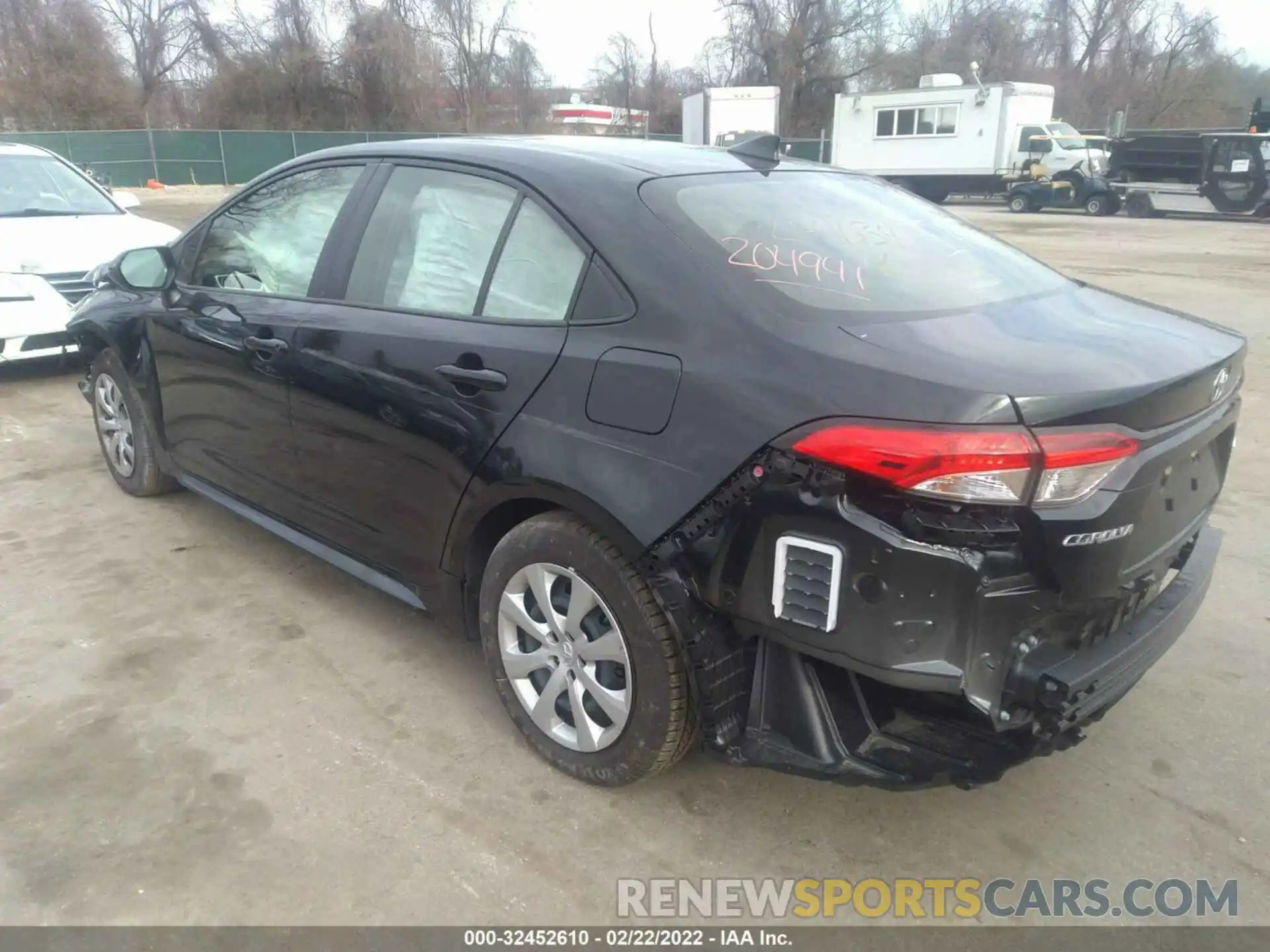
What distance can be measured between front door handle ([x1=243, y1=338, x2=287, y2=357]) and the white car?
361 cm

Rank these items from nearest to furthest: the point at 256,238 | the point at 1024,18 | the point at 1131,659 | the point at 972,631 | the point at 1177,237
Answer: the point at 972,631, the point at 1131,659, the point at 256,238, the point at 1177,237, the point at 1024,18

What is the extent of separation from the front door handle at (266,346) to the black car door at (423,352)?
0.10 m

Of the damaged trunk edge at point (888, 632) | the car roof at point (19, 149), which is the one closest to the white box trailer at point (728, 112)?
the car roof at point (19, 149)

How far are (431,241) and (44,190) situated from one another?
658 cm

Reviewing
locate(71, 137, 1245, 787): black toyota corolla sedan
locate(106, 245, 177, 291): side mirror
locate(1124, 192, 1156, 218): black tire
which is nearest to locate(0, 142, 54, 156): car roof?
locate(106, 245, 177, 291): side mirror

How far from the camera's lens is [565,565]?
250 centimetres

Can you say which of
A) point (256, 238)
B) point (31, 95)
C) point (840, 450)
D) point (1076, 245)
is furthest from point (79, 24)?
point (840, 450)

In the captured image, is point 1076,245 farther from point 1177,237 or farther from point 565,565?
point 565,565

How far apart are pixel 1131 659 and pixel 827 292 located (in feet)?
3.66

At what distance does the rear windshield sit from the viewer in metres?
2.37

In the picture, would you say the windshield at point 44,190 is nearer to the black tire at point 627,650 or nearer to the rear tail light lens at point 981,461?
the black tire at point 627,650

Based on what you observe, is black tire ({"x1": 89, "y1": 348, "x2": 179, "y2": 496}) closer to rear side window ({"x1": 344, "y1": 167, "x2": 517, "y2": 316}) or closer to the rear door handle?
the rear door handle

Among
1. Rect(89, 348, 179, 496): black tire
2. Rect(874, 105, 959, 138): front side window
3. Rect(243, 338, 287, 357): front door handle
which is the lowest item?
Rect(89, 348, 179, 496): black tire

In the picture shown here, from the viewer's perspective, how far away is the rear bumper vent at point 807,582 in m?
2.01
